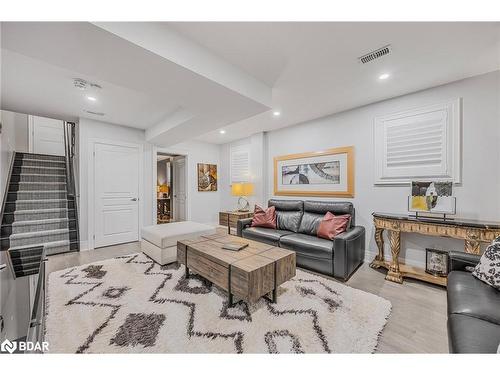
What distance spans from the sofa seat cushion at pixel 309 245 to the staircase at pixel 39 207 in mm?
3628

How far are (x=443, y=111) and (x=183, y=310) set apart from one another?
12.1ft

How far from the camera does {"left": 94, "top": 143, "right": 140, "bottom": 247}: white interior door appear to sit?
393cm

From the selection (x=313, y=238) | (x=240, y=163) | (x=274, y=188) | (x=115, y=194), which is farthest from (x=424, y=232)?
(x=115, y=194)

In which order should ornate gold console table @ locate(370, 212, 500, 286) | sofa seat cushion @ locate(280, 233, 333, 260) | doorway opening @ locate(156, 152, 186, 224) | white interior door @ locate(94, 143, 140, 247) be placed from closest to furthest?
ornate gold console table @ locate(370, 212, 500, 286) < sofa seat cushion @ locate(280, 233, 333, 260) < white interior door @ locate(94, 143, 140, 247) < doorway opening @ locate(156, 152, 186, 224)

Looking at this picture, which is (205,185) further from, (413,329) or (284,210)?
(413,329)

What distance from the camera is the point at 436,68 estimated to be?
2203mm

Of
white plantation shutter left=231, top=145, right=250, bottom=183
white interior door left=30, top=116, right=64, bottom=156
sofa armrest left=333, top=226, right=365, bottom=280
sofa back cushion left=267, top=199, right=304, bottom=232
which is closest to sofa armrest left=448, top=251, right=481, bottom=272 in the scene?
sofa armrest left=333, top=226, right=365, bottom=280

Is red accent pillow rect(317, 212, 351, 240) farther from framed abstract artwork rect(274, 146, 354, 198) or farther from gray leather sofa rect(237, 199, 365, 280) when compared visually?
framed abstract artwork rect(274, 146, 354, 198)

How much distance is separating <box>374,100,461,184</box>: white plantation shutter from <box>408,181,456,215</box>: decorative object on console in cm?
25

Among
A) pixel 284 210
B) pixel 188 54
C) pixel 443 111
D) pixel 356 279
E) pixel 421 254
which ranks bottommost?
pixel 356 279

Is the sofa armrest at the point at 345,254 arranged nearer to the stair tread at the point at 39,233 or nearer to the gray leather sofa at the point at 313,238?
the gray leather sofa at the point at 313,238

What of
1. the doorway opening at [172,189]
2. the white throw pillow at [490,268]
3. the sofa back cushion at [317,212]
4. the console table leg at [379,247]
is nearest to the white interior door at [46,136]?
the doorway opening at [172,189]
